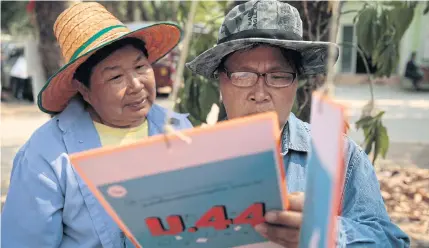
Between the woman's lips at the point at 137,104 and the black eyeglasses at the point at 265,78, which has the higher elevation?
the black eyeglasses at the point at 265,78

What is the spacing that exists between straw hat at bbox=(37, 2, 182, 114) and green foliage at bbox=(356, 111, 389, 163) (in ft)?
6.24

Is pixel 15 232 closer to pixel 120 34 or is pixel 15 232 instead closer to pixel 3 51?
pixel 120 34

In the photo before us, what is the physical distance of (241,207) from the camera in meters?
0.95

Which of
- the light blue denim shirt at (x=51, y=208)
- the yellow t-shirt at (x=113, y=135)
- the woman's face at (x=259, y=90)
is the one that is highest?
the woman's face at (x=259, y=90)

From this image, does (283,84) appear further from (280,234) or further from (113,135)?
(113,135)

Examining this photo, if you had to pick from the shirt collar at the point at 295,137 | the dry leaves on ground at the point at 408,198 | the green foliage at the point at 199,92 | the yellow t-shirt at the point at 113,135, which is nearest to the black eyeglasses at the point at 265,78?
the shirt collar at the point at 295,137

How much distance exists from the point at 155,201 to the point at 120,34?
91cm

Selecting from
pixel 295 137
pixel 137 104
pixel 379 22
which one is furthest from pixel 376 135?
pixel 295 137

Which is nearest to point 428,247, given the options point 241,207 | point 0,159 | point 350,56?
point 241,207

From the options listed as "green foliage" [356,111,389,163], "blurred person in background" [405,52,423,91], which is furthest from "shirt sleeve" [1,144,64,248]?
"blurred person in background" [405,52,423,91]

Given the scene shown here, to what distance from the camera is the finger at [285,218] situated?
3.04 ft

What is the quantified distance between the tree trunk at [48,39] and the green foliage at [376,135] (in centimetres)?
215

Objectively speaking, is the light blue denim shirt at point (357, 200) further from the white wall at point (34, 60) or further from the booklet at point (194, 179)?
the white wall at point (34, 60)

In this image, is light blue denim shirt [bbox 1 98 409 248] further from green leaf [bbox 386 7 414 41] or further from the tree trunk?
green leaf [bbox 386 7 414 41]
